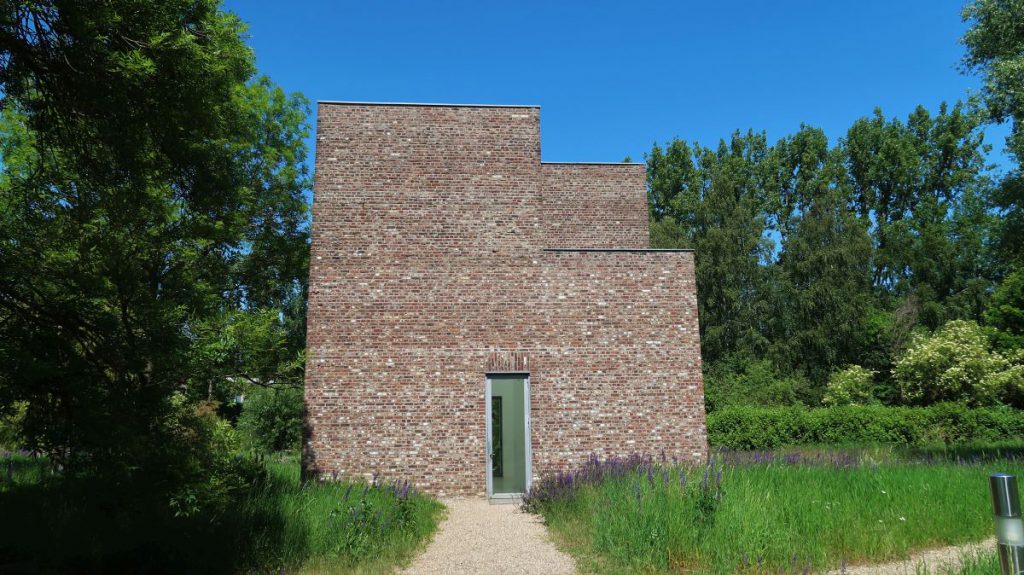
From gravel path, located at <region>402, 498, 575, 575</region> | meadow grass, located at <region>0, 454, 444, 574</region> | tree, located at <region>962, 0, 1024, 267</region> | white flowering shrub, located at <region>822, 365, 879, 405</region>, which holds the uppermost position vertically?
tree, located at <region>962, 0, 1024, 267</region>

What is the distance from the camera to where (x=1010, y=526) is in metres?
3.70

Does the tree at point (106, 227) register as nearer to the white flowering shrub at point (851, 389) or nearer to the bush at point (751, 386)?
the bush at point (751, 386)

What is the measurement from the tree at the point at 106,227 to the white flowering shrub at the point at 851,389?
24541 millimetres

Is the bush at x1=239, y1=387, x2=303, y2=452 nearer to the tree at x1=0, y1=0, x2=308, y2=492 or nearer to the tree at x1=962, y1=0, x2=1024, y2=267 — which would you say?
the tree at x1=0, y1=0, x2=308, y2=492

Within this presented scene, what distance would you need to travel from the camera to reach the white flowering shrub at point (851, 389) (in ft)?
80.4

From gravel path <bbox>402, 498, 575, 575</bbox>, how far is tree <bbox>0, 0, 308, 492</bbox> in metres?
3.03

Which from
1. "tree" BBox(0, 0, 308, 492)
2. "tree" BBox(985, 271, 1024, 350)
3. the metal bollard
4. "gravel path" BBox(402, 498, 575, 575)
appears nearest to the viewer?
the metal bollard

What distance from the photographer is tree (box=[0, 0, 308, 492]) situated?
192 inches

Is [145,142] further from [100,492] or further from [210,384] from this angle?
[100,492]

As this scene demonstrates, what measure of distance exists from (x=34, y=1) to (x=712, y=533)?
24.1ft

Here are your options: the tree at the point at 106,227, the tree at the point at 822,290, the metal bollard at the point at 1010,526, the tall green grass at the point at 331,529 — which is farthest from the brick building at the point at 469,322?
the tree at the point at 822,290

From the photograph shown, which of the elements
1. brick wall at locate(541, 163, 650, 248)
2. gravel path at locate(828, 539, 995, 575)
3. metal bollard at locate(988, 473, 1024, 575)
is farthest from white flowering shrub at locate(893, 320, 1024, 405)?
metal bollard at locate(988, 473, 1024, 575)

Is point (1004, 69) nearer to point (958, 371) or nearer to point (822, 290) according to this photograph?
point (958, 371)

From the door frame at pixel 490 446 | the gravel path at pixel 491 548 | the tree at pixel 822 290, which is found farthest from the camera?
the tree at pixel 822 290
